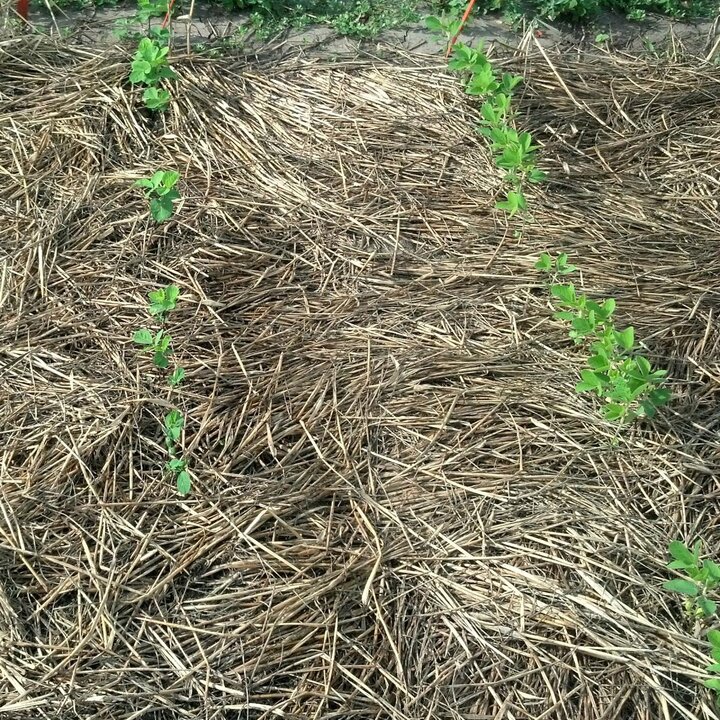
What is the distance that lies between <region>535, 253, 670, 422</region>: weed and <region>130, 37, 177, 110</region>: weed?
1.80m

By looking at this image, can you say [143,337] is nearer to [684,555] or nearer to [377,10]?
[684,555]

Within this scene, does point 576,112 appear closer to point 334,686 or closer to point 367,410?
point 367,410

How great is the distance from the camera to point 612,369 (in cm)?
258

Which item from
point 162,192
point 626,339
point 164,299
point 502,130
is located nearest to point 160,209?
point 162,192

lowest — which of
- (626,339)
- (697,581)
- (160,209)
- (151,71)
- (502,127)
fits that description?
(697,581)

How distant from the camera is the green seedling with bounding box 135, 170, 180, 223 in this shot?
3021 millimetres

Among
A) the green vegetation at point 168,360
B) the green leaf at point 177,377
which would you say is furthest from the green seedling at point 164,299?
the green leaf at point 177,377

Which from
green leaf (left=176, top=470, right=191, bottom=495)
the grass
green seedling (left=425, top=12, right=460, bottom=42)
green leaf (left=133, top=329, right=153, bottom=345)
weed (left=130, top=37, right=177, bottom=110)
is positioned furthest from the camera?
the grass

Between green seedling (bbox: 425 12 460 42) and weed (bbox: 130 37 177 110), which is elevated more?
green seedling (bbox: 425 12 460 42)

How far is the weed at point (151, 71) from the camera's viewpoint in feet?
11.3

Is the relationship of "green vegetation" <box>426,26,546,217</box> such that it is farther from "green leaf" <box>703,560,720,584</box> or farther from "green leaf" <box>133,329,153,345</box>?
"green leaf" <box>703,560,720,584</box>

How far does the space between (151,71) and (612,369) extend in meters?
2.23

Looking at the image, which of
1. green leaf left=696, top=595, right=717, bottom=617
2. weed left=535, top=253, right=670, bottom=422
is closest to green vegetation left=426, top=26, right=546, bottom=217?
weed left=535, top=253, right=670, bottom=422

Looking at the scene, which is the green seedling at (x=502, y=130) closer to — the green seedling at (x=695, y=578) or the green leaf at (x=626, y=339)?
the green leaf at (x=626, y=339)
